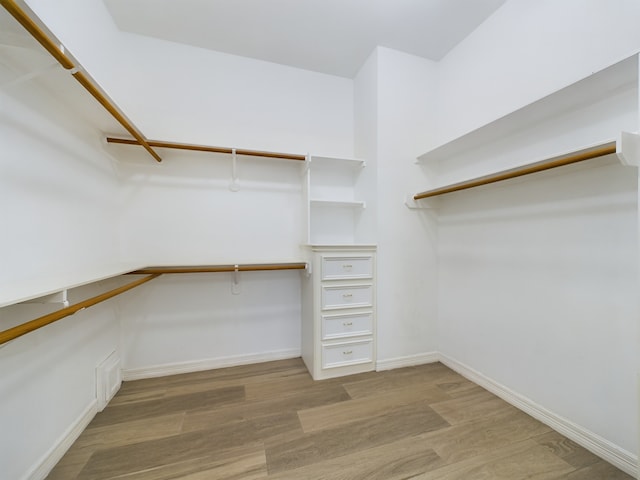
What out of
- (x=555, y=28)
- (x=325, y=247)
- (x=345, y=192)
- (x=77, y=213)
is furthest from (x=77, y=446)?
(x=555, y=28)

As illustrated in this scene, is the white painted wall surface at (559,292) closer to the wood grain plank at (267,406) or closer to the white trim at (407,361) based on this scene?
the white trim at (407,361)

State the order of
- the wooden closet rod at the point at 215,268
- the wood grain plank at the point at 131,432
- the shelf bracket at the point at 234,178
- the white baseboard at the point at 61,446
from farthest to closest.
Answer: the shelf bracket at the point at 234,178
the wooden closet rod at the point at 215,268
the wood grain plank at the point at 131,432
the white baseboard at the point at 61,446

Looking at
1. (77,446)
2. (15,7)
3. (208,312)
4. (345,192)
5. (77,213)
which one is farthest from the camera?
(345,192)

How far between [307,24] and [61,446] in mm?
2977

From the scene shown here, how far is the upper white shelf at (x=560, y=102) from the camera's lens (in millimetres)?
1085

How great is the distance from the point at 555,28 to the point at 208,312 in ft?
9.86

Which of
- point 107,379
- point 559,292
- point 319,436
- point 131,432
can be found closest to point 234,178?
point 107,379

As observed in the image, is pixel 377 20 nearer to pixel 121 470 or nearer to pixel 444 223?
pixel 444 223

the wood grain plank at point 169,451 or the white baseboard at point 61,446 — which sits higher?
the white baseboard at point 61,446

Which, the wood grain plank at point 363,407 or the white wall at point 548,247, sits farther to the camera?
the wood grain plank at point 363,407

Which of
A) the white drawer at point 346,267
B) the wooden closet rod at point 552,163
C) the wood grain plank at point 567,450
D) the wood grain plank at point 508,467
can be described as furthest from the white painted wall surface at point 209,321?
the wood grain plank at point 567,450

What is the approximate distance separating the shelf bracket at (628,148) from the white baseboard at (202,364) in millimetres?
2367

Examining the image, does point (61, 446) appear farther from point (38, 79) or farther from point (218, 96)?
point (218, 96)

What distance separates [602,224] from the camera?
125 centimetres
